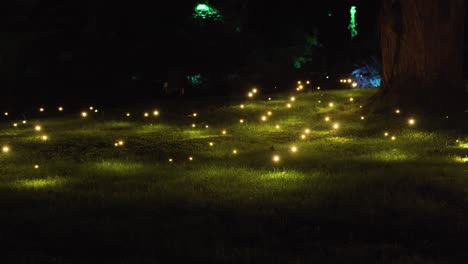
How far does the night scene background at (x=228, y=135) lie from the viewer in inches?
242

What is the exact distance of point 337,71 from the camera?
2327 centimetres

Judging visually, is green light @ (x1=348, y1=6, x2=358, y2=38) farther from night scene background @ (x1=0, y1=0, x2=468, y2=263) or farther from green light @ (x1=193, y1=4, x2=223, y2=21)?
green light @ (x1=193, y1=4, x2=223, y2=21)

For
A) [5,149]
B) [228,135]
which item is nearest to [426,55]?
[228,135]

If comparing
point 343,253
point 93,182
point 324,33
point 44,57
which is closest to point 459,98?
point 93,182

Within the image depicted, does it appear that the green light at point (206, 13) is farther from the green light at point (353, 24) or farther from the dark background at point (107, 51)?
the green light at point (353, 24)

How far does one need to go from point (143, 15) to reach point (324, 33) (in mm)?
12688

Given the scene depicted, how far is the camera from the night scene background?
6.14m

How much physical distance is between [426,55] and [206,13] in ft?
29.2

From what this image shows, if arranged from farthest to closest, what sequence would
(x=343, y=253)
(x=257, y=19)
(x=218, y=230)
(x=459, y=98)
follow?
(x=257, y=19) → (x=459, y=98) → (x=218, y=230) → (x=343, y=253)

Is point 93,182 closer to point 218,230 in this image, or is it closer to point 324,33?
point 218,230

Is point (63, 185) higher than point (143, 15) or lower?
lower

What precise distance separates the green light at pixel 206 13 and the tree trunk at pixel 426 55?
779 centimetres

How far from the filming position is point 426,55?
13.9m

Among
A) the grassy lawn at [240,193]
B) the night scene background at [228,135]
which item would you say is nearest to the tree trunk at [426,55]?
the night scene background at [228,135]
